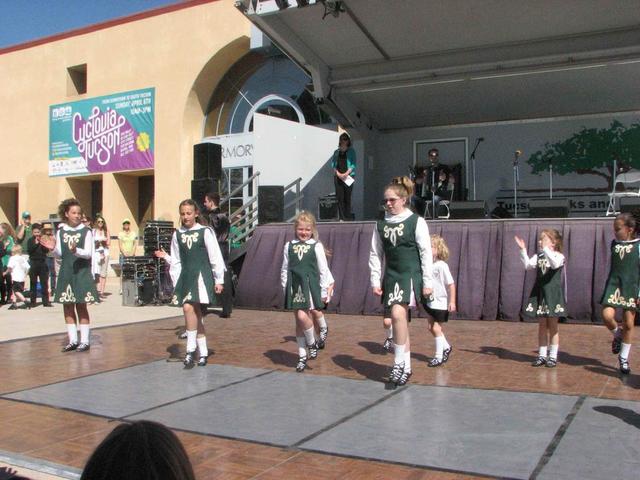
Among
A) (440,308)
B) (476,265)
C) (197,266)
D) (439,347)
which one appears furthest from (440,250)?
(476,265)

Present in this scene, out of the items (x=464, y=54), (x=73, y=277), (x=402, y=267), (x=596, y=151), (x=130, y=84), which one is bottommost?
(x=73, y=277)

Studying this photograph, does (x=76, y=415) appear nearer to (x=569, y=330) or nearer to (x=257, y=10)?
(x=569, y=330)

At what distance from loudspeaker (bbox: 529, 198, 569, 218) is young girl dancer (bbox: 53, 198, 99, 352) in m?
8.28

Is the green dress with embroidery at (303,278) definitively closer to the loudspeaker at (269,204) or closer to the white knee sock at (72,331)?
the white knee sock at (72,331)

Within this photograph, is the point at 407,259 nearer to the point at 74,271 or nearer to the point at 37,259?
the point at 74,271

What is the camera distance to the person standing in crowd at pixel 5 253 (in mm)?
13336

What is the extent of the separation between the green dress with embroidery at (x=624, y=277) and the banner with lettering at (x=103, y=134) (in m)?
17.7

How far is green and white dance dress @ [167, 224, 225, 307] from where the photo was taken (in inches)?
266

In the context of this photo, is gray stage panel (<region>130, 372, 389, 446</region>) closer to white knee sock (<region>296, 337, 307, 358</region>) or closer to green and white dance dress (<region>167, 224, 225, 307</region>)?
white knee sock (<region>296, 337, 307, 358</region>)

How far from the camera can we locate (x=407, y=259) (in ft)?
18.9

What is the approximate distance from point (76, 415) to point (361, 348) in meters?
3.76

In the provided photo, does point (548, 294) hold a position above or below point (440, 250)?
below

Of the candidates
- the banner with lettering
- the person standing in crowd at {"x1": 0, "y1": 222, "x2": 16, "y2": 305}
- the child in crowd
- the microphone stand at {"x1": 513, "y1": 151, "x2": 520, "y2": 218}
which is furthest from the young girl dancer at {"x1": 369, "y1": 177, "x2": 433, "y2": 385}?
the banner with lettering

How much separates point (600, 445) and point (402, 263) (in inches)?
90.2
